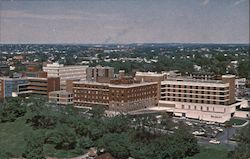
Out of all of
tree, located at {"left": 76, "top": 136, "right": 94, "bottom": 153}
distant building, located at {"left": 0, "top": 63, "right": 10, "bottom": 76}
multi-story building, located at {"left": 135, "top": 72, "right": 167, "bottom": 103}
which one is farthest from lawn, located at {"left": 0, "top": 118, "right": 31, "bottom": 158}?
distant building, located at {"left": 0, "top": 63, "right": 10, "bottom": 76}

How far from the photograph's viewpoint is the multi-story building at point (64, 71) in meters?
11.0

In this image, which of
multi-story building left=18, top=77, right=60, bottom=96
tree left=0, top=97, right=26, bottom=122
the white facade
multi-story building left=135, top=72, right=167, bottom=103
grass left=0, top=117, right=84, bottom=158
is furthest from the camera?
multi-story building left=18, top=77, right=60, bottom=96

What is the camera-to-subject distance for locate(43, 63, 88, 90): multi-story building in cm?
1100

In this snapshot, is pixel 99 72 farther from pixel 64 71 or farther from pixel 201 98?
pixel 201 98

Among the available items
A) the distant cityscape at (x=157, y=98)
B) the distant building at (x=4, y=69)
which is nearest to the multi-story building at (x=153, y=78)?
the distant cityscape at (x=157, y=98)

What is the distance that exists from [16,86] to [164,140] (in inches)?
204

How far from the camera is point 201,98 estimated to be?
25.5ft

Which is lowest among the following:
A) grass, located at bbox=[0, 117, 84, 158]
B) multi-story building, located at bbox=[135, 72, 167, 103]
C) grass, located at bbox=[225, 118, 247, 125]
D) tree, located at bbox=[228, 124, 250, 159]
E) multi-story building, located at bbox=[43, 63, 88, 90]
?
grass, located at bbox=[0, 117, 84, 158]

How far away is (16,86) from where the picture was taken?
31.0ft

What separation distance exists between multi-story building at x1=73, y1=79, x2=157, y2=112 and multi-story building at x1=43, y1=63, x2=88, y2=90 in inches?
99.1

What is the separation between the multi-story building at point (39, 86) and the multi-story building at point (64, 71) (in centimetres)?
121

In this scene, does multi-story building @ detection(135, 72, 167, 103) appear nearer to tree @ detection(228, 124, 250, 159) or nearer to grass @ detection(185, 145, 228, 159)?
grass @ detection(185, 145, 228, 159)

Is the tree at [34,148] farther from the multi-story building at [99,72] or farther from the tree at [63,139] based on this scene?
the multi-story building at [99,72]

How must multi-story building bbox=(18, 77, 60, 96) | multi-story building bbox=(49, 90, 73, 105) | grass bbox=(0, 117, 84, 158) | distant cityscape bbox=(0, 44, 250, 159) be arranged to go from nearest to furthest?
grass bbox=(0, 117, 84, 158) < distant cityscape bbox=(0, 44, 250, 159) < multi-story building bbox=(49, 90, 73, 105) < multi-story building bbox=(18, 77, 60, 96)
